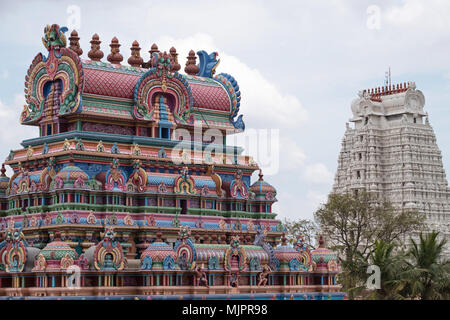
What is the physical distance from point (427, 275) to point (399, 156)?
55.4 m

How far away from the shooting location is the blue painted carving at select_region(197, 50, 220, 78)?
60.5m

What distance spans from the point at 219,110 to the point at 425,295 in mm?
15079

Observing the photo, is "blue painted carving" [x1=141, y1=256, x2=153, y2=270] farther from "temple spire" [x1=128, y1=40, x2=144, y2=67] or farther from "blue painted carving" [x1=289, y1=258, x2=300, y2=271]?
"temple spire" [x1=128, y1=40, x2=144, y2=67]

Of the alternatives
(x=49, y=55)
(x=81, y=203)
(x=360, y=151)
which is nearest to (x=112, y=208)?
(x=81, y=203)

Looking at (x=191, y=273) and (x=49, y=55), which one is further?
(x=49, y=55)

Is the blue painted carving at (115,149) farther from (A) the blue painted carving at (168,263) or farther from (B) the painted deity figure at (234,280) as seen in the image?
(B) the painted deity figure at (234,280)

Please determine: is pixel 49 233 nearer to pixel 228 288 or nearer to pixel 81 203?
pixel 81 203

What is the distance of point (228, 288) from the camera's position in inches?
1962

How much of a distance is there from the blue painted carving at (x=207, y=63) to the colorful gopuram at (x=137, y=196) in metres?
1.24

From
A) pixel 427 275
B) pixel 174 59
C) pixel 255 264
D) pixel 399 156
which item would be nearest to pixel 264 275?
pixel 255 264

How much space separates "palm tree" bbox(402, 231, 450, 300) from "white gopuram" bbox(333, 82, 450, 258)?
51.4 metres

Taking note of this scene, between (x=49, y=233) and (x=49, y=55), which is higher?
(x=49, y=55)

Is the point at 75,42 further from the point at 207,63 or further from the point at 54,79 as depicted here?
the point at 207,63

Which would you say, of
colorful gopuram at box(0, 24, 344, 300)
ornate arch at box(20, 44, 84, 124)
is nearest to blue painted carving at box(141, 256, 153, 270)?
colorful gopuram at box(0, 24, 344, 300)
